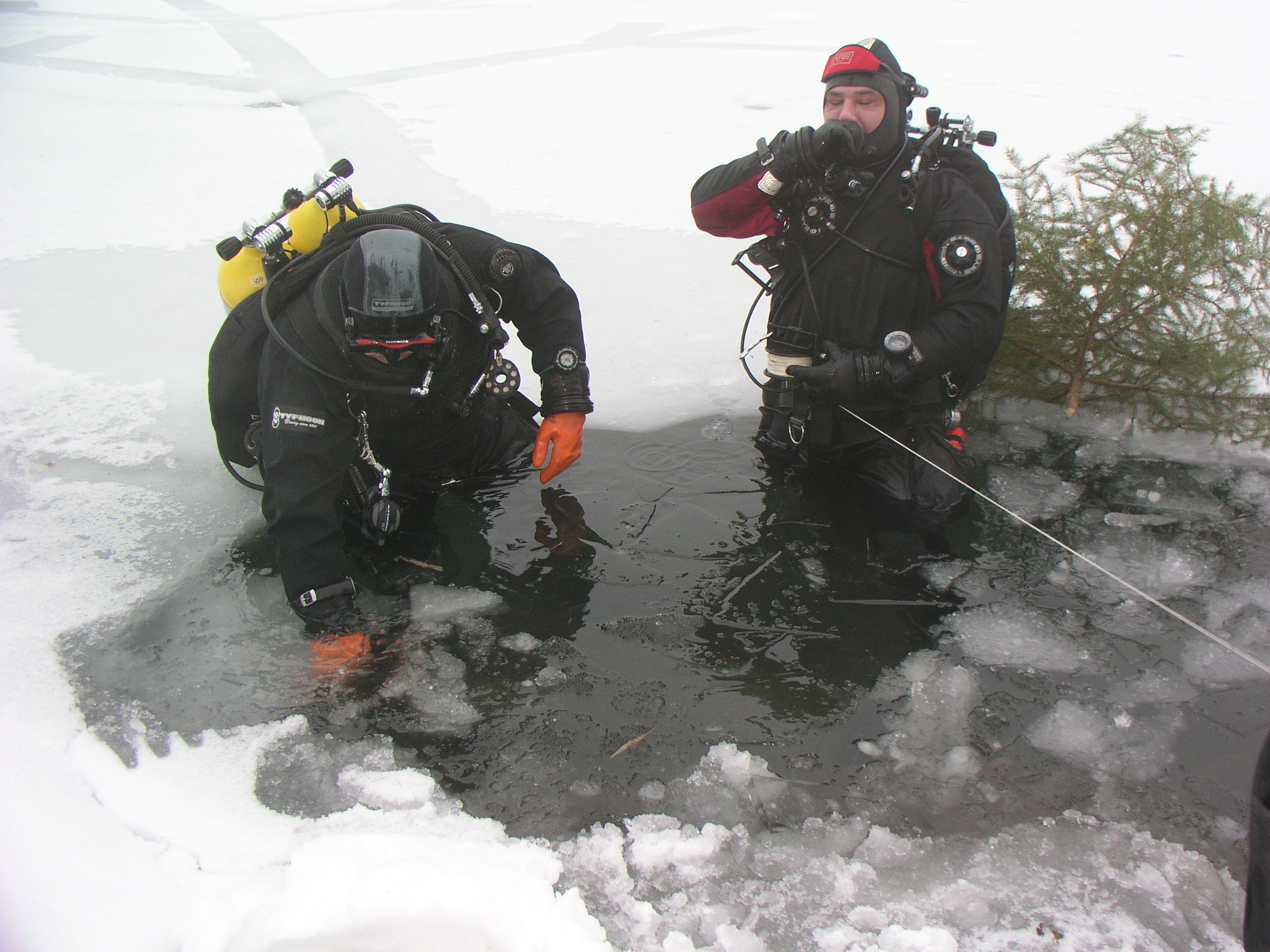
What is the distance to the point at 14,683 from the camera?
247cm

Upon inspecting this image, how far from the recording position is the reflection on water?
2223 millimetres

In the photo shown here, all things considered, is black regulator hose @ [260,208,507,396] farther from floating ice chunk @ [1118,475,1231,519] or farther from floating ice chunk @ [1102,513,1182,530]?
floating ice chunk @ [1118,475,1231,519]

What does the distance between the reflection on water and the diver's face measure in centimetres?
136

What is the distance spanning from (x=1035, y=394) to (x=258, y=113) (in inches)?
285

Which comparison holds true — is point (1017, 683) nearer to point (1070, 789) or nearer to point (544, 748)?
point (1070, 789)

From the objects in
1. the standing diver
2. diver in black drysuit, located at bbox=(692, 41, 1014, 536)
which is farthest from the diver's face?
the standing diver

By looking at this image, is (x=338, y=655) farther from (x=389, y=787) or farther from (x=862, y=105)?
(x=862, y=105)

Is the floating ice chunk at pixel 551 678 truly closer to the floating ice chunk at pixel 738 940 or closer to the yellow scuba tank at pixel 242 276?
the floating ice chunk at pixel 738 940

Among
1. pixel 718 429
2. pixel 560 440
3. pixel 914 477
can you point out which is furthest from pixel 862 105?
pixel 560 440

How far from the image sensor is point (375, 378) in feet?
8.39

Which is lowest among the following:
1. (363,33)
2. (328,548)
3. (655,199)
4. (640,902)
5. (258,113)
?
(640,902)

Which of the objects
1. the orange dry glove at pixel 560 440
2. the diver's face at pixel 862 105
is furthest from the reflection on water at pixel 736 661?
the diver's face at pixel 862 105

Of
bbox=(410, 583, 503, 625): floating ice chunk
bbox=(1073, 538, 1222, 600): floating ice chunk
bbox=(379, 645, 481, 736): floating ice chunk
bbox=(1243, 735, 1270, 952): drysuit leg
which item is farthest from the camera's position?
bbox=(1073, 538, 1222, 600): floating ice chunk

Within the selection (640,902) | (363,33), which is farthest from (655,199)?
(363,33)
